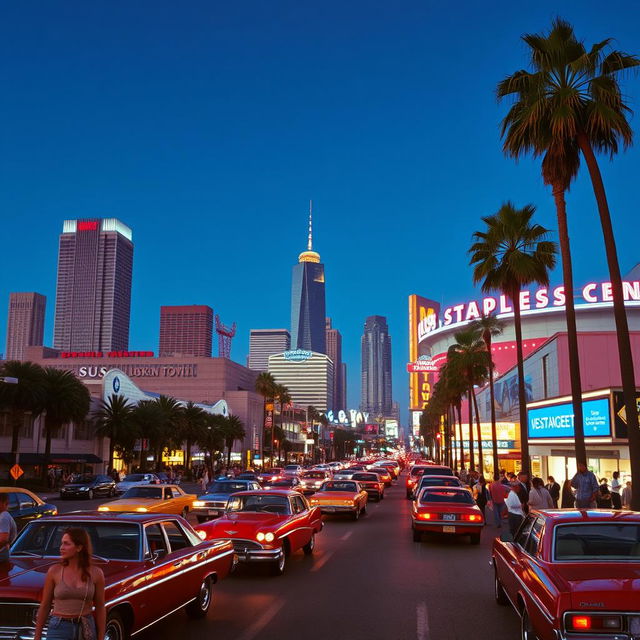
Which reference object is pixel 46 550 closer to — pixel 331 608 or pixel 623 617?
pixel 331 608

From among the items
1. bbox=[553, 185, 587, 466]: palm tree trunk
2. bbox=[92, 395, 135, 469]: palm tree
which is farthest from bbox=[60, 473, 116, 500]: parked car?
bbox=[553, 185, 587, 466]: palm tree trunk

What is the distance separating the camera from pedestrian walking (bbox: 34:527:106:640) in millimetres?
5109

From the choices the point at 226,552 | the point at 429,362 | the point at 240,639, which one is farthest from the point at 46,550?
the point at 429,362

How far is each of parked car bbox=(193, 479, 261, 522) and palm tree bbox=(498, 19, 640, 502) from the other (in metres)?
11.2

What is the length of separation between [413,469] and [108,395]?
1391 inches

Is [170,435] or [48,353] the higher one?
[48,353]

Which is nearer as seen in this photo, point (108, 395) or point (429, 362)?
point (108, 395)

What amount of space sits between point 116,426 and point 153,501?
1619 inches

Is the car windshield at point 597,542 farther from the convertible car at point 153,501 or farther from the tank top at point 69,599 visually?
the convertible car at point 153,501

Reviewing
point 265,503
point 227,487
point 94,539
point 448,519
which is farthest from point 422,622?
point 227,487

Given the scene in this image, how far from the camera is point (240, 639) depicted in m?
8.16

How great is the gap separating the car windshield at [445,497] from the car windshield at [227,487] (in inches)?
307

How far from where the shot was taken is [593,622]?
235 inches

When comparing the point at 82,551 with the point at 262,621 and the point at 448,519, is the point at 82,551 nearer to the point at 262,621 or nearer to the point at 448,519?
the point at 262,621
